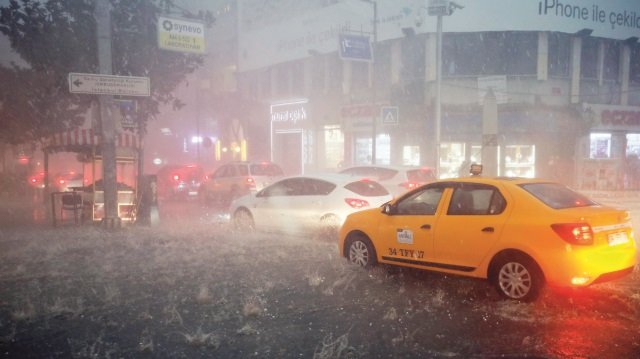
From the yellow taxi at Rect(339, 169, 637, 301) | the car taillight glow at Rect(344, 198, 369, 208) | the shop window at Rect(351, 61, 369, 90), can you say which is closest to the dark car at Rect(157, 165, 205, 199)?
the shop window at Rect(351, 61, 369, 90)

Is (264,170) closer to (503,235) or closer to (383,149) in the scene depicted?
(383,149)

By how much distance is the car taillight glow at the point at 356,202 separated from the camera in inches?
412

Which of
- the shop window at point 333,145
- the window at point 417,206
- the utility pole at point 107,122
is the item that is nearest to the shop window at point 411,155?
the shop window at point 333,145

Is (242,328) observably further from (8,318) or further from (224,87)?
(224,87)

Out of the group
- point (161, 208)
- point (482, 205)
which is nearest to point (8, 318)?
point (482, 205)

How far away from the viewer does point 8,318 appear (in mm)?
5754

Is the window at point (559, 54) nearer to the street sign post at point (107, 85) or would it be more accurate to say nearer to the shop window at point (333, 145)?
the shop window at point (333, 145)

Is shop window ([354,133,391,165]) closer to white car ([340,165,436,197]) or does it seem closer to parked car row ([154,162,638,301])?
white car ([340,165,436,197])

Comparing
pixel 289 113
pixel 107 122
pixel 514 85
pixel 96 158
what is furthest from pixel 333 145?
pixel 107 122

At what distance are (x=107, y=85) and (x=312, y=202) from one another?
5.19m

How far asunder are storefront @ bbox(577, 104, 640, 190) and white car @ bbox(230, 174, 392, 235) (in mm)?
18562

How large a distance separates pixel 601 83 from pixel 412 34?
10175 millimetres

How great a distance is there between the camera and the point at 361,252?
7855 mm

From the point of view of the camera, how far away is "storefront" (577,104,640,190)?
25172mm
